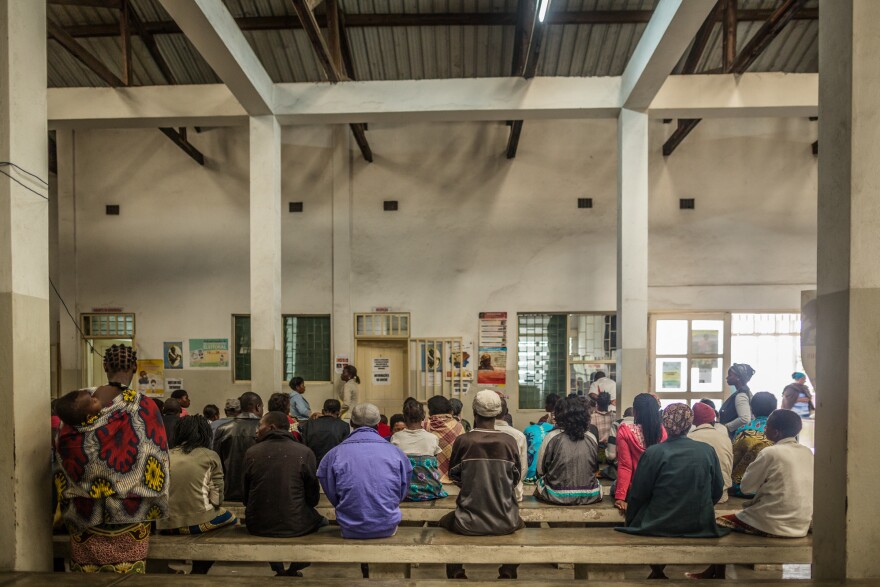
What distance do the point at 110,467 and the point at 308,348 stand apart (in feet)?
25.6

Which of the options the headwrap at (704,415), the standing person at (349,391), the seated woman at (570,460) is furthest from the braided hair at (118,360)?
the standing person at (349,391)

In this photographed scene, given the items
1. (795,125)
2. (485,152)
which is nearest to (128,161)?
(485,152)

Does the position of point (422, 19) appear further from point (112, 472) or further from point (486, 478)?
point (112, 472)

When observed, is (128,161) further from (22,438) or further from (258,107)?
(22,438)

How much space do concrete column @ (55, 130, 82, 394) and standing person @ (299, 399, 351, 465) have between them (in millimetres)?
7631

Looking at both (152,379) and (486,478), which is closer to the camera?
(486,478)

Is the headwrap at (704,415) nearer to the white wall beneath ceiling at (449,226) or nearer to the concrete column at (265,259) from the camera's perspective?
the concrete column at (265,259)

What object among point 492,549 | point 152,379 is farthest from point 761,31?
point 152,379

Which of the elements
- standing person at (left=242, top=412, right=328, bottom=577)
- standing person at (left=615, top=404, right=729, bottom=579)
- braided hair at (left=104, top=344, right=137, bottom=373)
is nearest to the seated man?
standing person at (left=615, top=404, right=729, bottom=579)

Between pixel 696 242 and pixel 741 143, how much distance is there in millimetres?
1889

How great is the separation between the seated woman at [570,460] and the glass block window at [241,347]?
7618 millimetres

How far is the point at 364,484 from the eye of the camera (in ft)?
12.6

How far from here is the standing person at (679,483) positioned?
3.73m

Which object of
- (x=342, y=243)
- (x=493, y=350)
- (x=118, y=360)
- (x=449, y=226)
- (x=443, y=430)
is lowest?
(x=443, y=430)
